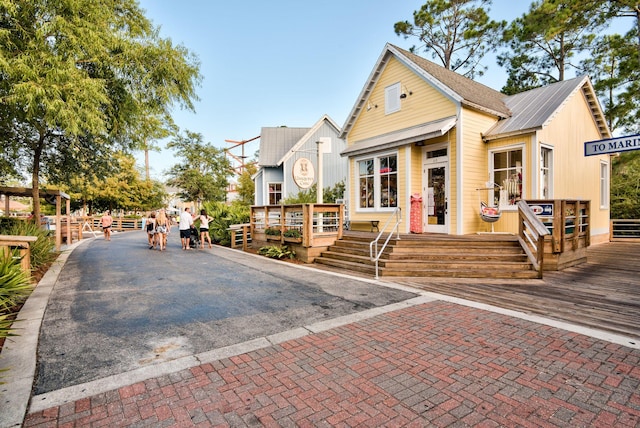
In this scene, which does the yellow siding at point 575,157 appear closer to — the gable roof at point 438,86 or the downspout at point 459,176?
the gable roof at point 438,86

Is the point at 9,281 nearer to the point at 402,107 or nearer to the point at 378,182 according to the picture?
the point at 378,182

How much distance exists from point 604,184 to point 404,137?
10404mm

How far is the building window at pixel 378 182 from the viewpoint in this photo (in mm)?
12000

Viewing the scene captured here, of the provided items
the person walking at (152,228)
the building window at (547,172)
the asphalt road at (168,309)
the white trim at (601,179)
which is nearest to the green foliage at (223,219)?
→ the person walking at (152,228)

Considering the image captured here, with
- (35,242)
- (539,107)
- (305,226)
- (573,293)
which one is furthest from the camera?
(539,107)

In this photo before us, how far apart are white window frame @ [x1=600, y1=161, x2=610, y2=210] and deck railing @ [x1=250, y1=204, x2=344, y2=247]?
12086mm

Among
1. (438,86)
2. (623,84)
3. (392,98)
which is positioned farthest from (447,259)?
(623,84)

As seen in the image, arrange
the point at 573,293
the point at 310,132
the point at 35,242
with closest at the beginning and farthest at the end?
the point at 573,293, the point at 35,242, the point at 310,132

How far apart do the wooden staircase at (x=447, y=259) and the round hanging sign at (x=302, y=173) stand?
9.52ft

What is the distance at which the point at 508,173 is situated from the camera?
10656 millimetres

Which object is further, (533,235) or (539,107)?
(539,107)

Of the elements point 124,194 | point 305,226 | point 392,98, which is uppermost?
point 392,98

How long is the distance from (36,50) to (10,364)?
6.01 m

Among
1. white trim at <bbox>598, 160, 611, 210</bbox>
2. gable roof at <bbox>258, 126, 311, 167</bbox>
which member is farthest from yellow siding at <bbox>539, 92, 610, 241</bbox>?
gable roof at <bbox>258, 126, 311, 167</bbox>
